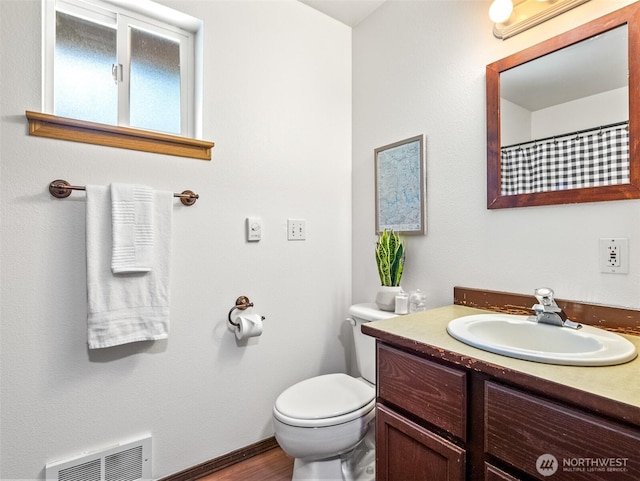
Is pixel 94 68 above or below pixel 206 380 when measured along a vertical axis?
above

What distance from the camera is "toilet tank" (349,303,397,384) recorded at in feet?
5.08

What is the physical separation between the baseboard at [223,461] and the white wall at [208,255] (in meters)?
0.04

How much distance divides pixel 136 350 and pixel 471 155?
1630 mm

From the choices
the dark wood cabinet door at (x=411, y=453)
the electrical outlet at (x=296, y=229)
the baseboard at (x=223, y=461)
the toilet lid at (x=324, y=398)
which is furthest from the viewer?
the electrical outlet at (x=296, y=229)

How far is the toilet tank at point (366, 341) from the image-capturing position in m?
1.55

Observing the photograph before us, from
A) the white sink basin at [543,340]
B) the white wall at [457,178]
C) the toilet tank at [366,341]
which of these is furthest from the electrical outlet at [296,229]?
the white sink basin at [543,340]

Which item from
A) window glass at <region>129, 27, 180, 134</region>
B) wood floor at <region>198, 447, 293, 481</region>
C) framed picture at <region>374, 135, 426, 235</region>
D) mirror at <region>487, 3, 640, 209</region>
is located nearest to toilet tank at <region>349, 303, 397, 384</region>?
framed picture at <region>374, 135, 426, 235</region>

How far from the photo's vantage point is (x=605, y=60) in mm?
1077

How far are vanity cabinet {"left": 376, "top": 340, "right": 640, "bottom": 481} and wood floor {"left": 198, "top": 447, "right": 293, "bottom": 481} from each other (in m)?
0.68

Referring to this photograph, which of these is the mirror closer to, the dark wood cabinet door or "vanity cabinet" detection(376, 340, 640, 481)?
"vanity cabinet" detection(376, 340, 640, 481)

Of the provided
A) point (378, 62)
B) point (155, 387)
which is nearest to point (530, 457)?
point (155, 387)

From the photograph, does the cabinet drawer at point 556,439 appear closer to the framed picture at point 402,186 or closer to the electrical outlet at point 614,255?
the electrical outlet at point 614,255

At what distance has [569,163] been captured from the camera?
1.14 metres

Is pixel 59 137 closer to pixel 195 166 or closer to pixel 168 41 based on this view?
pixel 195 166
